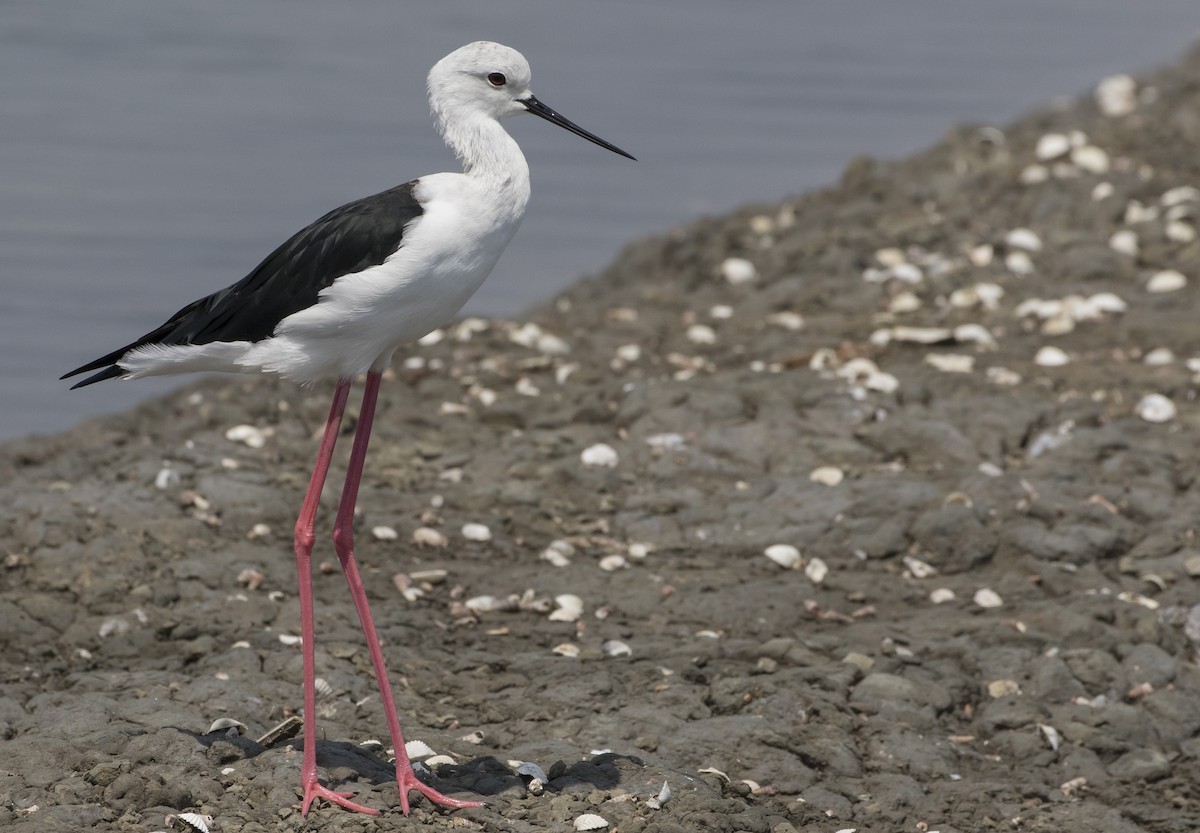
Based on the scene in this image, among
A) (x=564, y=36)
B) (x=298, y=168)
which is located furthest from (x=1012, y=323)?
(x=564, y=36)

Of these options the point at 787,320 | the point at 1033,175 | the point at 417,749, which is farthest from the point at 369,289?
the point at 1033,175

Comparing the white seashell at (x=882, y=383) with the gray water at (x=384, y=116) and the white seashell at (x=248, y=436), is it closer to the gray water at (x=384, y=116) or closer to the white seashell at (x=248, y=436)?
the white seashell at (x=248, y=436)

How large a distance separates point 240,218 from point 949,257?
20.5ft

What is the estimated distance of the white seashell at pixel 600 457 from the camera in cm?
722

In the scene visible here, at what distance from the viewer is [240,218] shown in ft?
43.0

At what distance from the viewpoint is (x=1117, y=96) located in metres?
13.5

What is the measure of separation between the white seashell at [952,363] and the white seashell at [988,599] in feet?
6.63

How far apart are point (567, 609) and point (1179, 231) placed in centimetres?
543

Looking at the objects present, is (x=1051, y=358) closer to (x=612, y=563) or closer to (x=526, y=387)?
(x=526, y=387)

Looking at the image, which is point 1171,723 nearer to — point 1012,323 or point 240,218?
point 1012,323

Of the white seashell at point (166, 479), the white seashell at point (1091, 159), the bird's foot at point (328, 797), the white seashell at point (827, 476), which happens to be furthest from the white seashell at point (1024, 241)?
the bird's foot at point (328, 797)

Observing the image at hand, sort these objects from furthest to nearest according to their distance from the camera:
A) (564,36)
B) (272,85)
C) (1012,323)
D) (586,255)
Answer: (564,36), (272,85), (586,255), (1012,323)

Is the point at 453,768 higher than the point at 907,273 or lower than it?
lower

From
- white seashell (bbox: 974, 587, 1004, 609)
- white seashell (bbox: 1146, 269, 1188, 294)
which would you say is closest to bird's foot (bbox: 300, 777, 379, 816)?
white seashell (bbox: 974, 587, 1004, 609)
